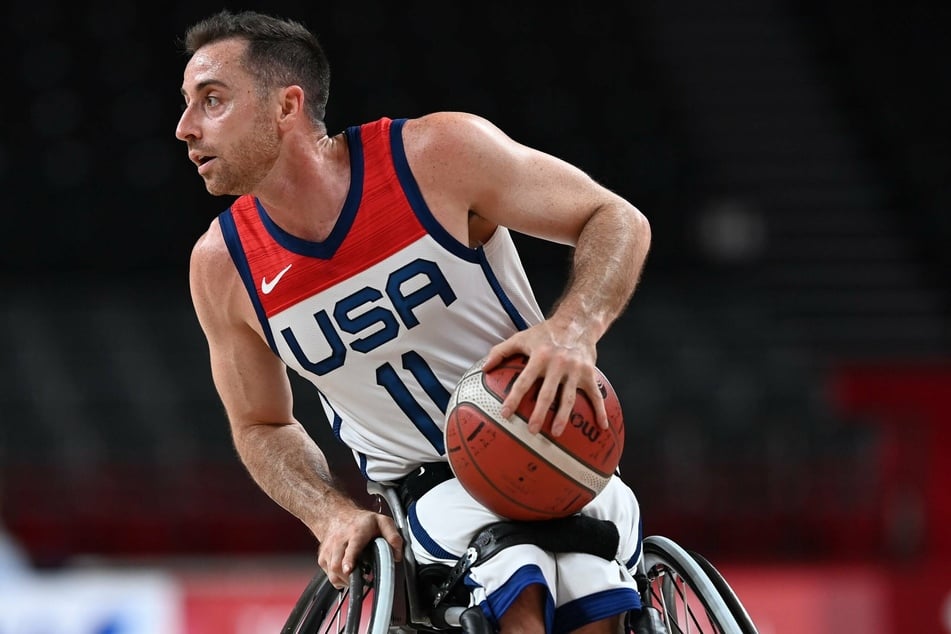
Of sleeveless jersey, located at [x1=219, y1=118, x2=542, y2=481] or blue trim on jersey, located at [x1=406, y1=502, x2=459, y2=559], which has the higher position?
sleeveless jersey, located at [x1=219, y1=118, x2=542, y2=481]

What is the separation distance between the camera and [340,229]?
3.17 metres

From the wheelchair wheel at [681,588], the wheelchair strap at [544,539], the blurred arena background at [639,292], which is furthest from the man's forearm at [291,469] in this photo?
the blurred arena background at [639,292]

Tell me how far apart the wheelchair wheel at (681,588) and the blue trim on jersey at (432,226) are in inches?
23.8

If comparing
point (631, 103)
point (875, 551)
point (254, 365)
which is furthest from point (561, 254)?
point (254, 365)

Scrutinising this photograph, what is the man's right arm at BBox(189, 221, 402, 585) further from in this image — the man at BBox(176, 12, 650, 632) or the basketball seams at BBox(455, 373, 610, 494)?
the basketball seams at BBox(455, 373, 610, 494)

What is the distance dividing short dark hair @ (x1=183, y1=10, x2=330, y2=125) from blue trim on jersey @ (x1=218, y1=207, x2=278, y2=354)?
1.11 feet

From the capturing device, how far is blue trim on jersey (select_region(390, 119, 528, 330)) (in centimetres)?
311

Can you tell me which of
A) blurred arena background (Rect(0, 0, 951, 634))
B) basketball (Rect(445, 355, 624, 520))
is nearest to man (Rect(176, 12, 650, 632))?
basketball (Rect(445, 355, 624, 520))

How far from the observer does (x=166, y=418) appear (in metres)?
8.69

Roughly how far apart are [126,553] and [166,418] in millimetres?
998

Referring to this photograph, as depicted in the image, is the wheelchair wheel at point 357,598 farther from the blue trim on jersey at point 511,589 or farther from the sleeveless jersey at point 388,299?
the sleeveless jersey at point 388,299

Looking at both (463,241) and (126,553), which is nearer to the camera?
(463,241)

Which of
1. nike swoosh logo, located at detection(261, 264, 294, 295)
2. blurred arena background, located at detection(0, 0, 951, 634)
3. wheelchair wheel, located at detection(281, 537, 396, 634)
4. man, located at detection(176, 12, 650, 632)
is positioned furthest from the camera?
blurred arena background, located at detection(0, 0, 951, 634)

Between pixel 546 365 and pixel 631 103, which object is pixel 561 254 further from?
pixel 546 365
